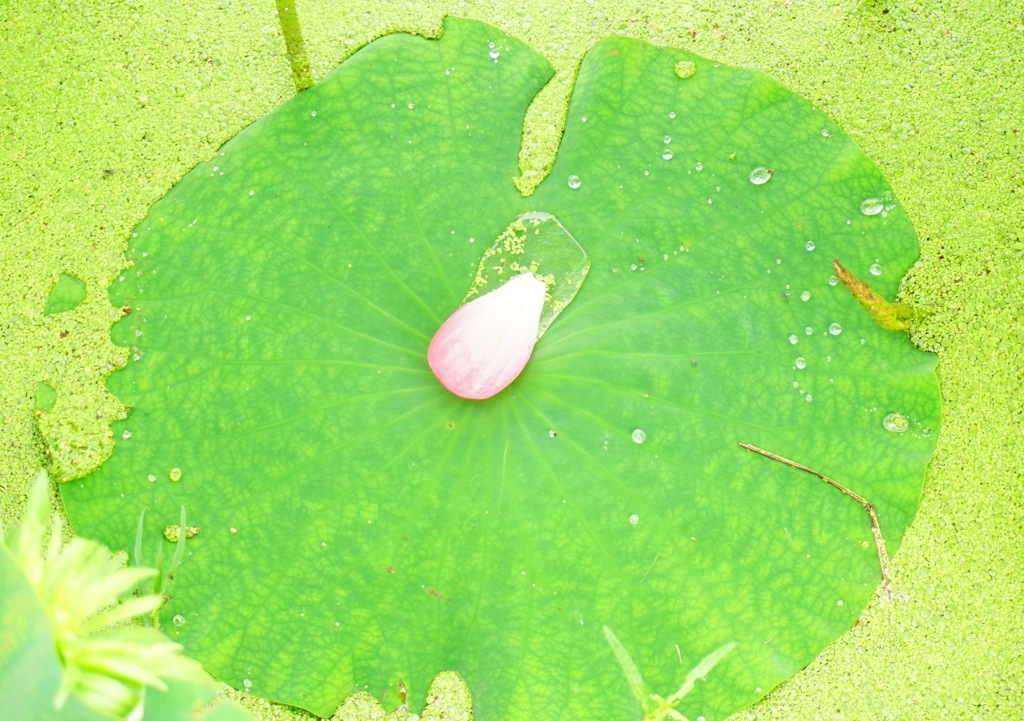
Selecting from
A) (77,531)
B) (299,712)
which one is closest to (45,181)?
(77,531)

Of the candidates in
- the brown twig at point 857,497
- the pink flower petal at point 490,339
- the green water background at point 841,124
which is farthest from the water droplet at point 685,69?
the brown twig at point 857,497

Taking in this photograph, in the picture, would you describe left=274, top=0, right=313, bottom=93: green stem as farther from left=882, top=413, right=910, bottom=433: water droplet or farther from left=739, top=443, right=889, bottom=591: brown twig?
left=882, top=413, right=910, bottom=433: water droplet

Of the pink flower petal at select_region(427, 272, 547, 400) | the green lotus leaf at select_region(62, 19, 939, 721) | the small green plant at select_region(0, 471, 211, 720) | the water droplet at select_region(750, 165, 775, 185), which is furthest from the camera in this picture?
the water droplet at select_region(750, 165, 775, 185)

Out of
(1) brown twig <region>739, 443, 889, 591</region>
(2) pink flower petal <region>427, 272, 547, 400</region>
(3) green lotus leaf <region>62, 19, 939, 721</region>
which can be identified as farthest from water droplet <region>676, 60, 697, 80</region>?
(1) brown twig <region>739, 443, 889, 591</region>

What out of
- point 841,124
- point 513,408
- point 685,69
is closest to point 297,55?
point 685,69

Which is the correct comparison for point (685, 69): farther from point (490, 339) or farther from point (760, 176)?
point (490, 339)

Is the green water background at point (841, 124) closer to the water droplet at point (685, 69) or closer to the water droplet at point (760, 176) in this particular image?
the water droplet at point (685, 69)
